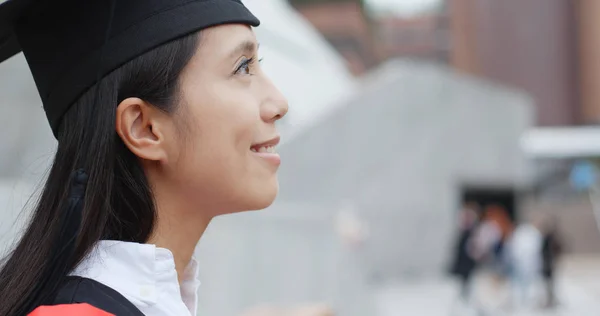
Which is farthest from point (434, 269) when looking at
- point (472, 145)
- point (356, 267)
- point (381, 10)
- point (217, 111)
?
point (381, 10)

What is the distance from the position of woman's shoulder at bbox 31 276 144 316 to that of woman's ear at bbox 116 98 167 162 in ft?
0.89

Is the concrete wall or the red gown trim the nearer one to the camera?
the red gown trim

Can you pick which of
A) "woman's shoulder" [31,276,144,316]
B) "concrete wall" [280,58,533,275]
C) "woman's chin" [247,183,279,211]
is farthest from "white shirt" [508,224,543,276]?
"woman's shoulder" [31,276,144,316]

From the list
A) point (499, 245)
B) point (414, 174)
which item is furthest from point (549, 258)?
point (414, 174)

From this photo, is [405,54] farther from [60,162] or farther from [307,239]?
[60,162]

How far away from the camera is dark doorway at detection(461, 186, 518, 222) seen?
2161cm

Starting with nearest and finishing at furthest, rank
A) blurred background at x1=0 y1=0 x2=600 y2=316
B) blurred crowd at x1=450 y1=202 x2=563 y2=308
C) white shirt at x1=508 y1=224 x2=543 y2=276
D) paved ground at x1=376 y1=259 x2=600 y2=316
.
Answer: blurred background at x1=0 y1=0 x2=600 y2=316 → blurred crowd at x1=450 y1=202 x2=563 y2=308 → paved ground at x1=376 y1=259 x2=600 y2=316 → white shirt at x1=508 y1=224 x2=543 y2=276

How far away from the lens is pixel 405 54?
6041 cm

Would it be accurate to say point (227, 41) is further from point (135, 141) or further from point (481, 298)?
point (481, 298)

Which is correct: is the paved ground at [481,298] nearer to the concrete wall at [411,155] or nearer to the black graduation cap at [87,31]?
the concrete wall at [411,155]

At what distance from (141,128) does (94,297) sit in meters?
0.35

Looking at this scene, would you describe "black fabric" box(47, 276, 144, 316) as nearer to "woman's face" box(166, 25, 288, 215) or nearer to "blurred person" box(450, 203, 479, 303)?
"woman's face" box(166, 25, 288, 215)

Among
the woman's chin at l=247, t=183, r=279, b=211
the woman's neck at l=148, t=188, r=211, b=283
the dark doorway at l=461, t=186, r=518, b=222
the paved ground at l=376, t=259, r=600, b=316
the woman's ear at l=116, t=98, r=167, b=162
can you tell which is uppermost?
the dark doorway at l=461, t=186, r=518, b=222

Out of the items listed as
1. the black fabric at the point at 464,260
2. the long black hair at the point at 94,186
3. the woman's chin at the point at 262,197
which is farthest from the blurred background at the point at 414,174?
the woman's chin at the point at 262,197
